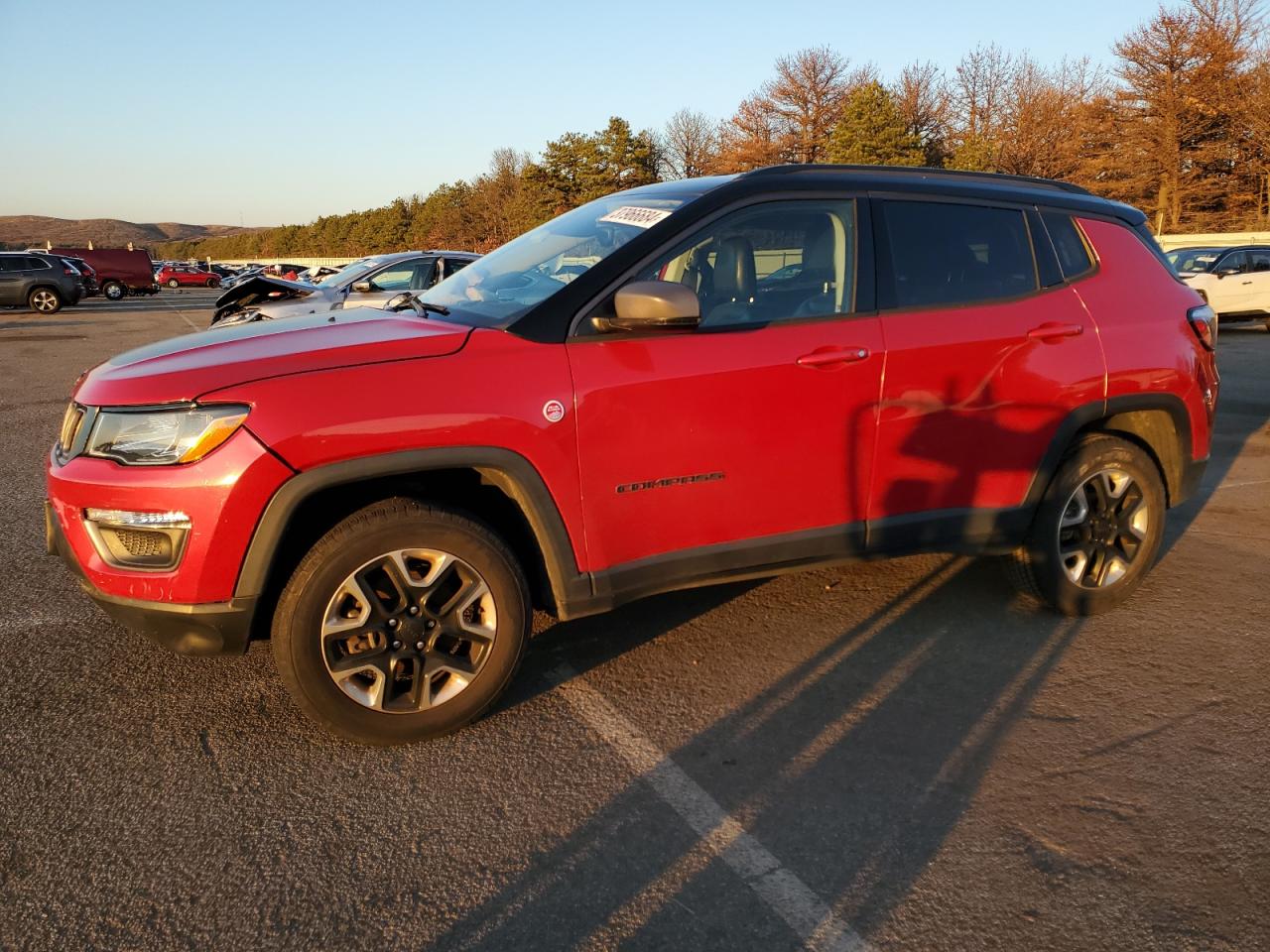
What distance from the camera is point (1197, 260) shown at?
19.3 m

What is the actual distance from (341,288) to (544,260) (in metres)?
8.66

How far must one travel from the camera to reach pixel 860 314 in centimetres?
370

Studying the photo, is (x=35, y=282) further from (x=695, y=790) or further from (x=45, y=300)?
(x=695, y=790)

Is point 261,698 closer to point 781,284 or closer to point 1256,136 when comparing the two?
point 781,284

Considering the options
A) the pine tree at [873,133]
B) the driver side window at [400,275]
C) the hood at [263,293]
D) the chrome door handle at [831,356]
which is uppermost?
the pine tree at [873,133]

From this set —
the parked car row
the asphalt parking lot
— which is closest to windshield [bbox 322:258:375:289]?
the asphalt parking lot

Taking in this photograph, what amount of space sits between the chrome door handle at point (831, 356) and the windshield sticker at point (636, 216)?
2.45 feet

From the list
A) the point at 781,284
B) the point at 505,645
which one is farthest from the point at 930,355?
the point at 505,645

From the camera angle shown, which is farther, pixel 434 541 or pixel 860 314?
pixel 860 314

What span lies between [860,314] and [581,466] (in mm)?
1301

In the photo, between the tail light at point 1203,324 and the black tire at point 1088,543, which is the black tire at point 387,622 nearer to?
the black tire at point 1088,543

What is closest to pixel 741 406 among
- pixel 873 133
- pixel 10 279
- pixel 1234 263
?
pixel 1234 263

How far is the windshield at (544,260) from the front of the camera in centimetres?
351

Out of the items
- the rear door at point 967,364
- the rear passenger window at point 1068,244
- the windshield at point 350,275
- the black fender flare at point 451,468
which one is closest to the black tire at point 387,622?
the black fender flare at point 451,468
